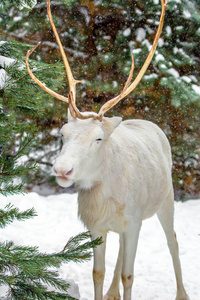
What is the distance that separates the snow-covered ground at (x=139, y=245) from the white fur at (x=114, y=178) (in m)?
0.32

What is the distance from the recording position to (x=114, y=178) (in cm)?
285

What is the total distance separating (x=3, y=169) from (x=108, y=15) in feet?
20.7

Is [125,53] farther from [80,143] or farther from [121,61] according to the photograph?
[80,143]

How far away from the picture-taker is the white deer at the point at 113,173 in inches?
98.0

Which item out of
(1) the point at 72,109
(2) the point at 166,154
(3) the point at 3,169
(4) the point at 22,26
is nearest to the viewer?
(3) the point at 3,169

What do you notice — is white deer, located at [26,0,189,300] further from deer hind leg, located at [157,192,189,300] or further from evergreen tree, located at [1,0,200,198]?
evergreen tree, located at [1,0,200,198]

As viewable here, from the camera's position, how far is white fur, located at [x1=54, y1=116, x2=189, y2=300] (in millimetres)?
2480

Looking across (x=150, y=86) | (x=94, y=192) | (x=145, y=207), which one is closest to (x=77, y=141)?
(x=94, y=192)

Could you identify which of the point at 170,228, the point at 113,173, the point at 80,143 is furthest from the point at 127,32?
the point at 80,143

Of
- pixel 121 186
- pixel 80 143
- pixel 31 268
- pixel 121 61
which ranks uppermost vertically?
pixel 121 61

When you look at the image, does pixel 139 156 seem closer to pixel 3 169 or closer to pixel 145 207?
pixel 145 207

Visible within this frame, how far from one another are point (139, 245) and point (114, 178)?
2685mm

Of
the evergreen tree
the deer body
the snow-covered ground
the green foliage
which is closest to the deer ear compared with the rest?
the deer body

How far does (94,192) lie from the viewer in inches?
110
